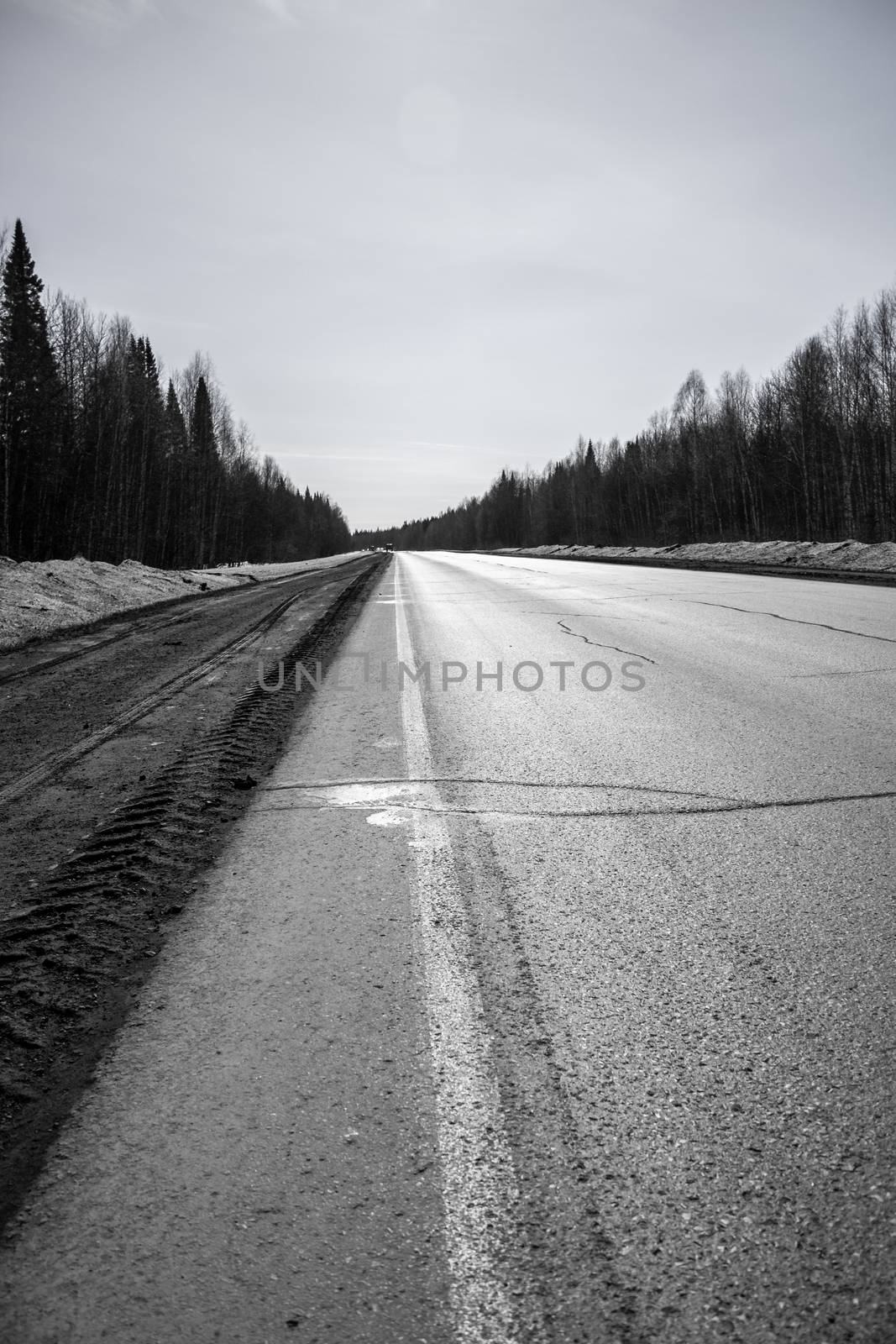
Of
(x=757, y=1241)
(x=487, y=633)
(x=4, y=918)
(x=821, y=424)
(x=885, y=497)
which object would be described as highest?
(x=821, y=424)

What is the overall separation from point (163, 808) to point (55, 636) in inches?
351

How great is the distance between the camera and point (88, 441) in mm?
42250

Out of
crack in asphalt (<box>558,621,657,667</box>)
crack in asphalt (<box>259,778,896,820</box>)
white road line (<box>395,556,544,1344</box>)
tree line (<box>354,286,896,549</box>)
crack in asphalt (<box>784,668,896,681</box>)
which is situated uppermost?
tree line (<box>354,286,896,549</box>)

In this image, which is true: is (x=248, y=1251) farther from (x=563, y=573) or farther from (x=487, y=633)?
(x=563, y=573)

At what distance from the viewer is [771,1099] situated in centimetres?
177

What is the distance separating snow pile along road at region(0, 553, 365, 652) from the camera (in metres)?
12.1

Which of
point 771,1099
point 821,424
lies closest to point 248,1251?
point 771,1099

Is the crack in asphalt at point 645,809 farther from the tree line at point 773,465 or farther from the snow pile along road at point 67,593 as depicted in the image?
the tree line at point 773,465

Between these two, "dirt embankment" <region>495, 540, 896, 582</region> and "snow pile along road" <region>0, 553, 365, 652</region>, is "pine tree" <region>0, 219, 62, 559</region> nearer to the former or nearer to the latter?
"snow pile along road" <region>0, 553, 365, 652</region>

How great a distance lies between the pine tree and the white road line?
37.7 m

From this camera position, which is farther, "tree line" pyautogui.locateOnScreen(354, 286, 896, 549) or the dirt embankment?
"tree line" pyautogui.locateOnScreen(354, 286, 896, 549)

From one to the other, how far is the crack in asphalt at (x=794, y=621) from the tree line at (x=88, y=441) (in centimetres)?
→ 2894

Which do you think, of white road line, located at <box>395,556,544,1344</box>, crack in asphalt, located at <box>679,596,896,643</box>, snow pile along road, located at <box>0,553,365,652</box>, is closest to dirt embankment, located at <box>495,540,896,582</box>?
crack in asphalt, located at <box>679,596,896,643</box>

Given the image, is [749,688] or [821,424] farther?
[821,424]
